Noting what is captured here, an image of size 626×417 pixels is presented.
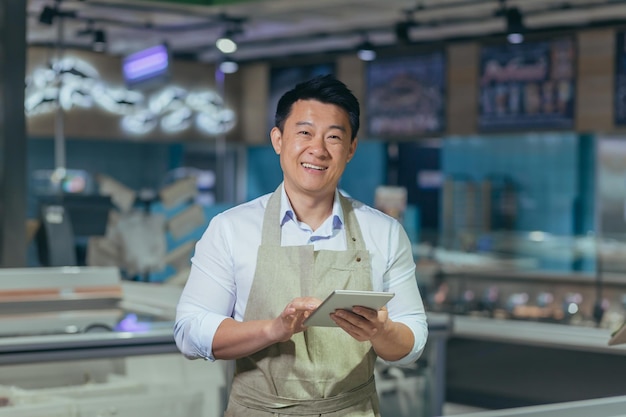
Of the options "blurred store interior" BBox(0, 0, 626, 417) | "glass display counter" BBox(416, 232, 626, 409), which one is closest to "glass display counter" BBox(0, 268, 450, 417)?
"blurred store interior" BBox(0, 0, 626, 417)

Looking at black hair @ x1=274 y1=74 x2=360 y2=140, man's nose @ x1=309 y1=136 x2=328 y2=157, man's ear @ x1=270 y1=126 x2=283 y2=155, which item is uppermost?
black hair @ x1=274 y1=74 x2=360 y2=140

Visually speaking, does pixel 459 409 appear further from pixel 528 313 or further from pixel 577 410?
pixel 577 410

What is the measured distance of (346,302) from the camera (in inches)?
66.6

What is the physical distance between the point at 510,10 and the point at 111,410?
5738 millimetres

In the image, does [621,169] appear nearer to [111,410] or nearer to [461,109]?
[461,109]

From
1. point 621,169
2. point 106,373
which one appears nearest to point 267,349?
point 106,373

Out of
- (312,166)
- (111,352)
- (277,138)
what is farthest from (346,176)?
(312,166)

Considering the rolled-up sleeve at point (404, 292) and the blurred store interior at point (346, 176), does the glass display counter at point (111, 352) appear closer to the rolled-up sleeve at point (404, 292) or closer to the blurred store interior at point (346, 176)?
the blurred store interior at point (346, 176)

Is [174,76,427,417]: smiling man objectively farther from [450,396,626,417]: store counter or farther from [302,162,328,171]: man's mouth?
[450,396,626,417]: store counter

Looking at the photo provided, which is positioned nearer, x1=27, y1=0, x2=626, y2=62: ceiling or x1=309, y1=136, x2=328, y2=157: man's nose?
x1=309, y1=136, x2=328, y2=157: man's nose

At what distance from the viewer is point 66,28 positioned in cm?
1074

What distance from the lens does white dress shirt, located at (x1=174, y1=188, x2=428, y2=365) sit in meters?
1.96

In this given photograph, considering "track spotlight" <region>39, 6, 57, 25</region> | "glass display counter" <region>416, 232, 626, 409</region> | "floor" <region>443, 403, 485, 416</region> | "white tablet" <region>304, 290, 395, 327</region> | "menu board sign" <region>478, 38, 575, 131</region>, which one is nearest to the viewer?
"white tablet" <region>304, 290, 395, 327</region>

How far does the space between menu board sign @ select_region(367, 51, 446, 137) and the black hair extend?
29.7 feet
